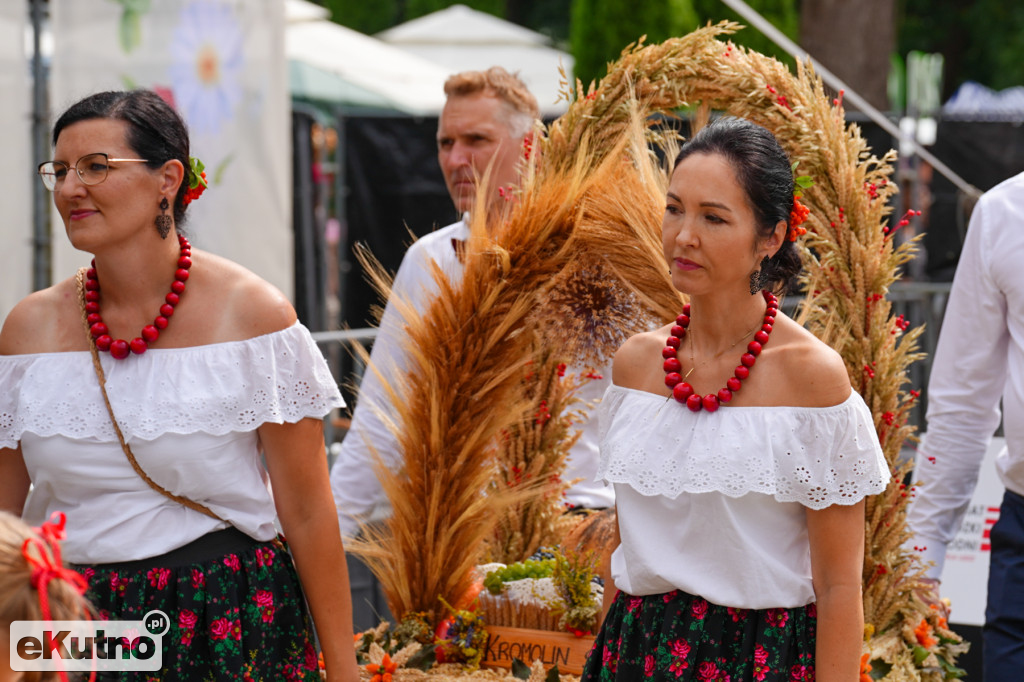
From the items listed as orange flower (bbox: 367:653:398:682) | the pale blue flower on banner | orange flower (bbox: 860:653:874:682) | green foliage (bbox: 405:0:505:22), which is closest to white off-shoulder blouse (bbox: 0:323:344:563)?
orange flower (bbox: 367:653:398:682)

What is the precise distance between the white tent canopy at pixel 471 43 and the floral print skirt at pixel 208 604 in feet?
32.2

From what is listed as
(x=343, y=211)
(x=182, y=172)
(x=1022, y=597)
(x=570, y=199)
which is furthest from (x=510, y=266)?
(x=343, y=211)

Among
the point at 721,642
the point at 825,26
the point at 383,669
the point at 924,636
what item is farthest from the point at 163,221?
the point at 825,26

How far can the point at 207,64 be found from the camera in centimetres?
454

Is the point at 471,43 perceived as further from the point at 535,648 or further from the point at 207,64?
the point at 535,648

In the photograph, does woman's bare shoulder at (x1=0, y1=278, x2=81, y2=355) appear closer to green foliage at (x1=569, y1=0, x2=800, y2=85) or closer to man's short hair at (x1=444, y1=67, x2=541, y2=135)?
man's short hair at (x1=444, y1=67, x2=541, y2=135)

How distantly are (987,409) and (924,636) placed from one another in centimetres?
56

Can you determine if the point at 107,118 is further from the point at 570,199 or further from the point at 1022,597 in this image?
the point at 1022,597

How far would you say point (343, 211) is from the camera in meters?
8.38

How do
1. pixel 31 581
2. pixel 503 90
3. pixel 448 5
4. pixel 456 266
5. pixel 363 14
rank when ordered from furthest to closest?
1. pixel 363 14
2. pixel 448 5
3. pixel 503 90
4. pixel 456 266
5. pixel 31 581

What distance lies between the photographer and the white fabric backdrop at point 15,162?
13.2ft

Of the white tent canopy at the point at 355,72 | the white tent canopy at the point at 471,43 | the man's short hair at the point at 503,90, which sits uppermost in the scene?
the white tent canopy at the point at 471,43

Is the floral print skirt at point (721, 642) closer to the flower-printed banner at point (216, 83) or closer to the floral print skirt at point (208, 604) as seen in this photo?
the floral print skirt at point (208, 604)

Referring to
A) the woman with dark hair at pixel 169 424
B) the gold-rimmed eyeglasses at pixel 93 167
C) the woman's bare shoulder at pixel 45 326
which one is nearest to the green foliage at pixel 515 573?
the woman with dark hair at pixel 169 424
